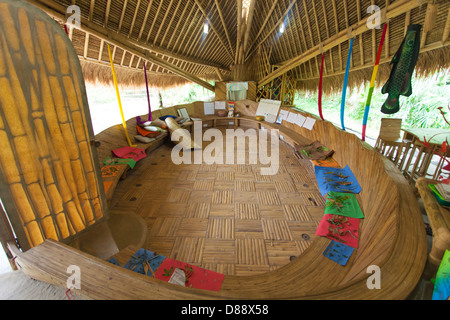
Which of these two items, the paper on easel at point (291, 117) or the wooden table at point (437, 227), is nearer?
the wooden table at point (437, 227)

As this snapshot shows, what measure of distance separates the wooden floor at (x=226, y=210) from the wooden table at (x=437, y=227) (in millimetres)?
1213

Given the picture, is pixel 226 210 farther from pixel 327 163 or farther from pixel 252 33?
pixel 252 33

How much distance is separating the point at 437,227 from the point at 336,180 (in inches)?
71.0

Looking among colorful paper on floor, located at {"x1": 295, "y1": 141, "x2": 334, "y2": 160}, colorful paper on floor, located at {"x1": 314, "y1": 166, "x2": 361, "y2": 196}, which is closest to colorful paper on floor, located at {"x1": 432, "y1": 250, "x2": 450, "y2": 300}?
colorful paper on floor, located at {"x1": 314, "y1": 166, "x2": 361, "y2": 196}

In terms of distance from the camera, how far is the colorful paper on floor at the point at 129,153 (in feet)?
11.5

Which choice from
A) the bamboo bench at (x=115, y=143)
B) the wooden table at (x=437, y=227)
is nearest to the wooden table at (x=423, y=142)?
the wooden table at (x=437, y=227)

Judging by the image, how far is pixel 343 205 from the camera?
2143 mm

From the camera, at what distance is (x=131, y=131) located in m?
4.29

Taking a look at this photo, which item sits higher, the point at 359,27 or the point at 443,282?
the point at 359,27

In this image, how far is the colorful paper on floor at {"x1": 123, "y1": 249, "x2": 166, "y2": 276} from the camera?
1638mm

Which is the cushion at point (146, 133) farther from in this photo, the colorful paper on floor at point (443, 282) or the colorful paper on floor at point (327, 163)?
the colorful paper on floor at point (443, 282)

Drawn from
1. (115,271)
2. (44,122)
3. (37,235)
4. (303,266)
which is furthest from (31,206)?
(303,266)

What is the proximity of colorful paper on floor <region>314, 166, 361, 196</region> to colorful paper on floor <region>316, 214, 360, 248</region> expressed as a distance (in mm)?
540

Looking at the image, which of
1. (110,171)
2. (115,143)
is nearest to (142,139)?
(115,143)
